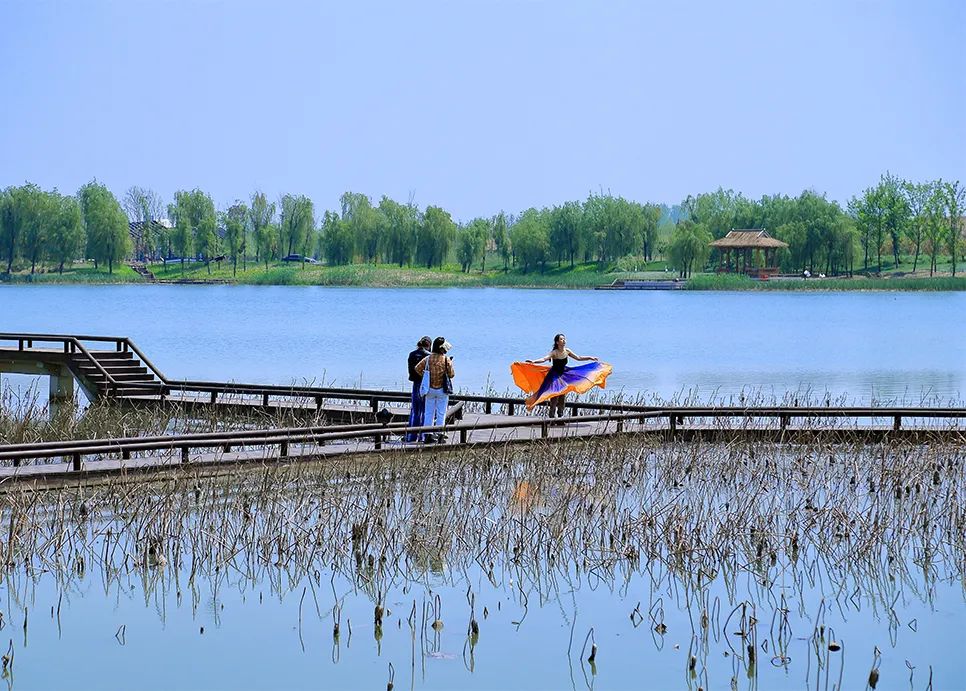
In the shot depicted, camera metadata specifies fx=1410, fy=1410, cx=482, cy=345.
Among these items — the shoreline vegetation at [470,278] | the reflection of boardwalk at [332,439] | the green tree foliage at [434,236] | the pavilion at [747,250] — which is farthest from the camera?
the green tree foliage at [434,236]

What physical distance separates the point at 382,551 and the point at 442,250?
105370mm

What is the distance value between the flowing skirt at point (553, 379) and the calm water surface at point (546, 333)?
37.2 ft

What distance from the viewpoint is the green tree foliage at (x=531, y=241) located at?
11994 cm

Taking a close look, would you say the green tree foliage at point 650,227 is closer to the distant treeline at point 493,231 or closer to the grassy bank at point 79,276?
the distant treeline at point 493,231

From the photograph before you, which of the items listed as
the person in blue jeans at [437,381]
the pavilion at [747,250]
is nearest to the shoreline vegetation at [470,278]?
the pavilion at [747,250]

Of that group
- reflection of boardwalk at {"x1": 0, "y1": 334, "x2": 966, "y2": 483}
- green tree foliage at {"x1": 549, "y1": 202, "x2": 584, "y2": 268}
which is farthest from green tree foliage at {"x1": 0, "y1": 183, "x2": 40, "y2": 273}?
reflection of boardwalk at {"x1": 0, "y1": 334, "x2": 966, "y2": 483}

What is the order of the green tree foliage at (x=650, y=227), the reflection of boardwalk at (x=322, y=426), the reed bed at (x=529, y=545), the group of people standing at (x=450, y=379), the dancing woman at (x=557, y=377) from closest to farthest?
the reed bed at (x=529, y=545) → the reflection of boardwalk at (x=322, y=426) → the group of people standing at (x=450, y=379) → the dancing woman at (x=557, y=377) → the green tree foliage at (x=650, y=227)

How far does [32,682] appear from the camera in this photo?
9.79 meters

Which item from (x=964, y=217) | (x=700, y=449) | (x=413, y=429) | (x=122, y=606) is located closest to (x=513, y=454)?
(x=413, y=429)

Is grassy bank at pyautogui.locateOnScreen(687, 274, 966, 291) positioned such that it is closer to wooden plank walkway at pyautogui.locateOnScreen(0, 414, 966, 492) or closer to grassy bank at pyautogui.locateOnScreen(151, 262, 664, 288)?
grassy bank at pyautogui.locateOnScreen(151, 262, 664, 288)

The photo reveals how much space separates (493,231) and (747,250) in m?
23.2

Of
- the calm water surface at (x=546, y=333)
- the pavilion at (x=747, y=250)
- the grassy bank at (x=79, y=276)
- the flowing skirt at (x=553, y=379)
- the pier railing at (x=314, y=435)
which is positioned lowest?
the calm water surface at (x=546, y=333)

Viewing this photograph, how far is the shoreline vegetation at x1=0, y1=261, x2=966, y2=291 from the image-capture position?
364ft

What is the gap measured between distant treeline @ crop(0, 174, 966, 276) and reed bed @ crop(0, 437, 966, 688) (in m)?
98.2
